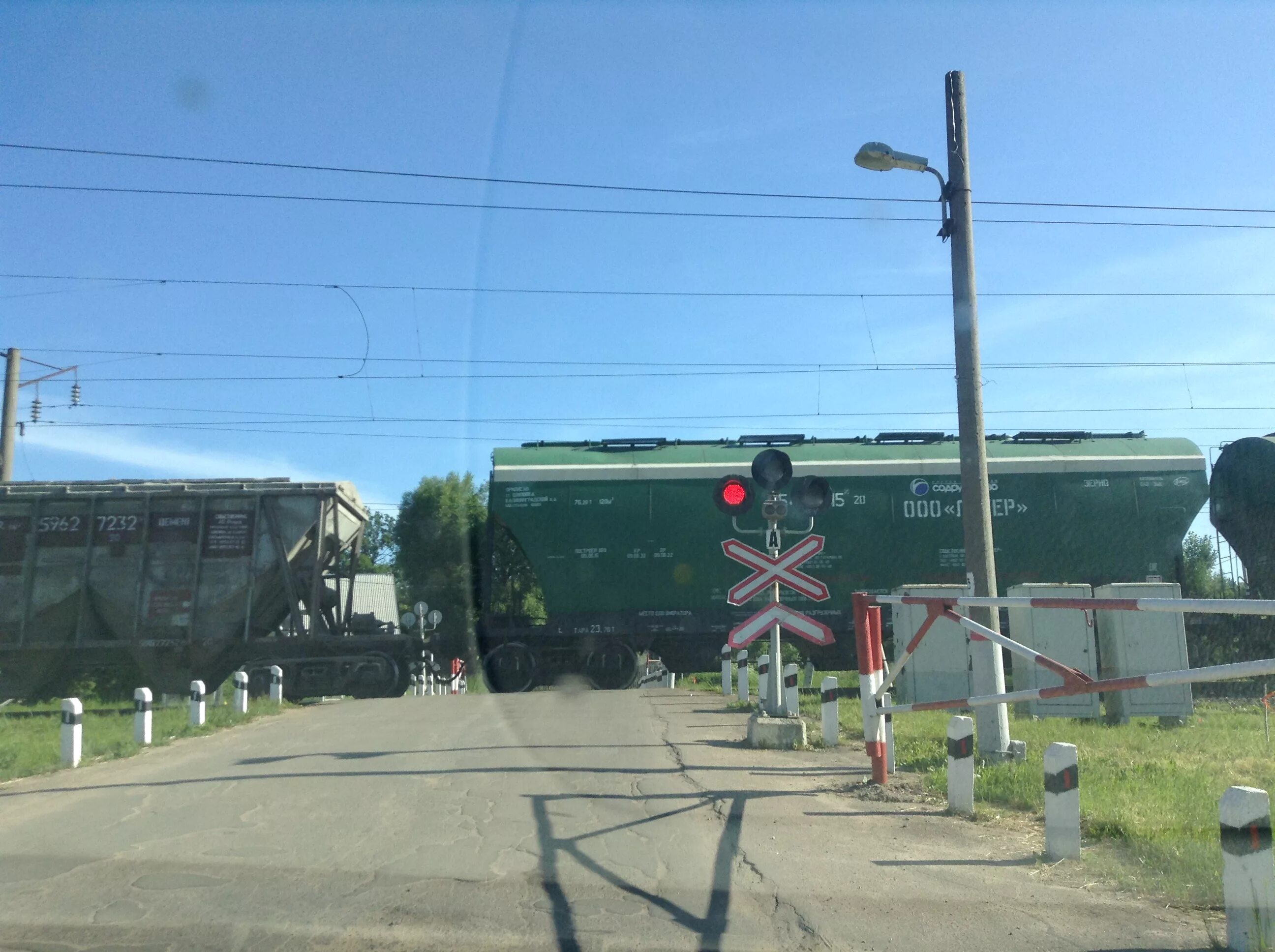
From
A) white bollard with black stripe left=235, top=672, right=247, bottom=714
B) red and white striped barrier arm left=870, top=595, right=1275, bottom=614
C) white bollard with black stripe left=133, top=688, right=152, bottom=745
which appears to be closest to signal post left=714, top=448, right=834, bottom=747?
red and white striped barrier arm left=870, top=595, right=1275, bottom=614

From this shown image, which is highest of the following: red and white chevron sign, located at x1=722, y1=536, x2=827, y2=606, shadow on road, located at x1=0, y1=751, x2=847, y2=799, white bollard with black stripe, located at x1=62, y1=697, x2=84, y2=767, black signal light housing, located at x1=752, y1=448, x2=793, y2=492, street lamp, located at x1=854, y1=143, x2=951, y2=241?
street lamp, located at x1=854, y1=143, x2=951, y2=241

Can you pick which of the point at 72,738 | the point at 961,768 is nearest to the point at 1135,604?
the point at 961,768

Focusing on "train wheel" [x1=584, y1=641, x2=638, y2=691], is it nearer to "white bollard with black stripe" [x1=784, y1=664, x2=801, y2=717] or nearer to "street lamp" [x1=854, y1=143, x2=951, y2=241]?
"white bollard with black stripe" [x1=784, y1=664, x2=801, y2=717]

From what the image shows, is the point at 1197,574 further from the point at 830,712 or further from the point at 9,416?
the point at 9,416

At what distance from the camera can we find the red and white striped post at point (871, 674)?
8.02 metres

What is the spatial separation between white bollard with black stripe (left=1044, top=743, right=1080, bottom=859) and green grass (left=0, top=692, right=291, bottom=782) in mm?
9023

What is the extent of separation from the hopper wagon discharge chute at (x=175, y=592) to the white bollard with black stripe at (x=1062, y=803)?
14.1 meters

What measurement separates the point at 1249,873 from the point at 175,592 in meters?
Result: 17.8

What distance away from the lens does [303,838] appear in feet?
20.9

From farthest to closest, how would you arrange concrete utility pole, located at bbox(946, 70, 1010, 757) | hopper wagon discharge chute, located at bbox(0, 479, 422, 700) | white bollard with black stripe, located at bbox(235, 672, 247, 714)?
hopper wagon discharge chute, located at bbox(0, 479, 422, 700) < white bollard with black stripe, located at bbox(235, 672, 247, 714) < concrete utility pole, located at bbox(946, 70, 1010, 757)

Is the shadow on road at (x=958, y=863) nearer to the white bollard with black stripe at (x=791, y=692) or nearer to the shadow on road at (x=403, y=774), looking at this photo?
the shadow on road at (x=403, y=774)

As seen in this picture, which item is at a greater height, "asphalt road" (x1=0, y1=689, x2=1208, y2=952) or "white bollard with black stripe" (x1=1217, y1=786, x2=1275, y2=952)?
"white bollard with black stripe" (x1=1217, y1=786, x2=1275, y2=952)

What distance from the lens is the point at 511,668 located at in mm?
17812

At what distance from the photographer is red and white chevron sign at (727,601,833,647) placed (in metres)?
9.82
